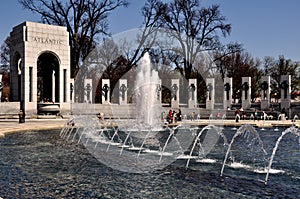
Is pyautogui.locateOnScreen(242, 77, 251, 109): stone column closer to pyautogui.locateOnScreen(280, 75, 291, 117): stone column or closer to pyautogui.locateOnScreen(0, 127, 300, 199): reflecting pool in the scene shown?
pyautogui.locateOnScreen(280, 75, 291, 117): stone column

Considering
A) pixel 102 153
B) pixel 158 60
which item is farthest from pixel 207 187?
pixel 158 60

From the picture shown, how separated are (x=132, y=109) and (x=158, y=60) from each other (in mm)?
13925

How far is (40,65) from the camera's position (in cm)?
3803

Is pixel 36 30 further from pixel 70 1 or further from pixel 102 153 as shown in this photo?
pixel 102 153

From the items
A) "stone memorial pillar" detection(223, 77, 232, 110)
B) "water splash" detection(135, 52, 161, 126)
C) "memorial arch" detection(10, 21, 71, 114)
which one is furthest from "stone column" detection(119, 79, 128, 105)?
"stone memorial pillar" detection(223, 77, 232, 110)

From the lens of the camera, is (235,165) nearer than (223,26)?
Yes

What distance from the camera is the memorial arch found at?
33.5m

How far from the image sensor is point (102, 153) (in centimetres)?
1378

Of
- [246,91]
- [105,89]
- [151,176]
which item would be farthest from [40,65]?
[151,176]

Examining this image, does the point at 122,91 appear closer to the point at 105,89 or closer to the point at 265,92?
the point at 105,89

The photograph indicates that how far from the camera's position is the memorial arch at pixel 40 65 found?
110 ft

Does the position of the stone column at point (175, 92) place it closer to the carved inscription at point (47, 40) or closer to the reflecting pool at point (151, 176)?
the carved inscription at point (47, 40)

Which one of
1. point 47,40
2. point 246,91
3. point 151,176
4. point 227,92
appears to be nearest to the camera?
point 151,176

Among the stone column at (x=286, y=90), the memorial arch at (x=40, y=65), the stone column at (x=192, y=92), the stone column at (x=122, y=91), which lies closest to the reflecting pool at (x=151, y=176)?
the memorial arch at (x=40, y=65)
